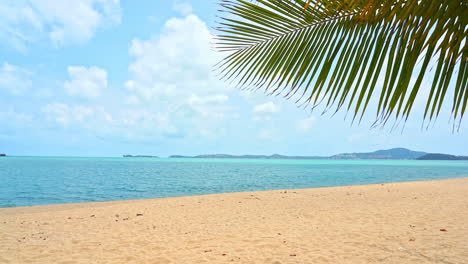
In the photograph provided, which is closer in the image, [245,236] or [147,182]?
[245,236]

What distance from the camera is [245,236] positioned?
7.36 metres

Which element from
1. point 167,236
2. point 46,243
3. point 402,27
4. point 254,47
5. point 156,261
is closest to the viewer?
point 402,27

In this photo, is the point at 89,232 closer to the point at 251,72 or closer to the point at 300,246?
the point at 300,246

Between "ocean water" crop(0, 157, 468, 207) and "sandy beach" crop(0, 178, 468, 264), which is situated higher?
"sandy beach" crop(0, 178, 468, 264)

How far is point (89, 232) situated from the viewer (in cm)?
821

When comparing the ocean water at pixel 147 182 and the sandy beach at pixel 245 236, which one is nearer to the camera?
the sandy beach at pixel 245 236

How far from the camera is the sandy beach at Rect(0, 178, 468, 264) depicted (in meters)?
5.86

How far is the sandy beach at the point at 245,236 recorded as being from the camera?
5.86 m

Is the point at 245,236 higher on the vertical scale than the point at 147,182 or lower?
higher

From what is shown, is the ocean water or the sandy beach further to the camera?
the ocean water

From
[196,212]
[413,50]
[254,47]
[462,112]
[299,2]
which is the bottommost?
[196,212]

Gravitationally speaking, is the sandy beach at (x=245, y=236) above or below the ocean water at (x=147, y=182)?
above

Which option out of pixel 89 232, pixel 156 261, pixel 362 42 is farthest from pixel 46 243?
pixel 362 42

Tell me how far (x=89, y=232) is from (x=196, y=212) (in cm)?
391
